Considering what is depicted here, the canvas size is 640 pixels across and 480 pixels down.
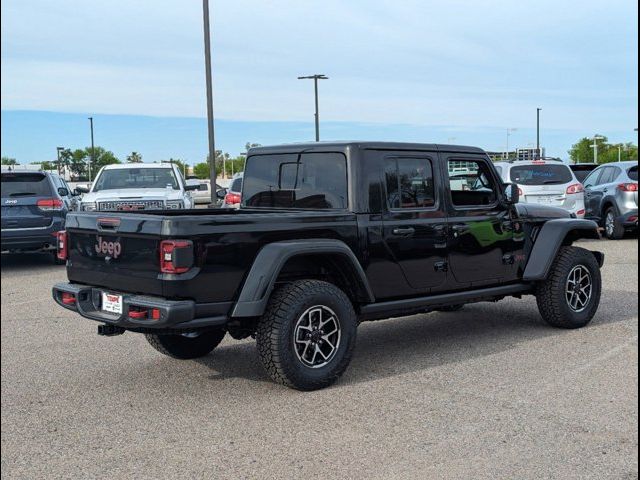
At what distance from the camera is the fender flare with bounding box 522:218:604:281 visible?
7164 millimetres

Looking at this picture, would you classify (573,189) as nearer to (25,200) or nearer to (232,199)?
(232,199)

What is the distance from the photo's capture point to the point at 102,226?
549cm

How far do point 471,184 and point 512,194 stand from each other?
371mm

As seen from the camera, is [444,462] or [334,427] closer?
[444,462]

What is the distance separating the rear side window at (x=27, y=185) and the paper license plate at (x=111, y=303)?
8069 mm

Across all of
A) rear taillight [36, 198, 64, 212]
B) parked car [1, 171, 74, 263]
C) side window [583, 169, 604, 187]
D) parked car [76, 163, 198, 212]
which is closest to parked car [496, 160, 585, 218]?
side window [583, 169, 604, 187]

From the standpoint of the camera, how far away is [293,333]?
5395 millimetres

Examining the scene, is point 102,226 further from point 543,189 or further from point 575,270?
point 543,189

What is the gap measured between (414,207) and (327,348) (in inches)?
57.1

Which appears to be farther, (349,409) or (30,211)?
(30,211)

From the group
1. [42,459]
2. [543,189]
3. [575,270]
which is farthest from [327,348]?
[543,189]

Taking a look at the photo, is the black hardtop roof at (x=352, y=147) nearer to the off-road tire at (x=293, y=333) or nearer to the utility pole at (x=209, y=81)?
the off-road tire at (x=293, y=333)

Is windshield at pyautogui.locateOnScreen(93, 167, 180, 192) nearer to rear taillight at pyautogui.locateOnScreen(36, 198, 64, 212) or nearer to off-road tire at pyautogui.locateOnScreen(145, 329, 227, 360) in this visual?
rear taillight at pyautogui.locateOnScreen(36, 198, 64, 212)

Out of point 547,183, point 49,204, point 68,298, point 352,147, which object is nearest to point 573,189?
point 547,183
